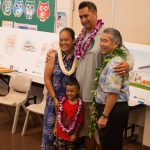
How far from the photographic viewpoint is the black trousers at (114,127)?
2.41 meters

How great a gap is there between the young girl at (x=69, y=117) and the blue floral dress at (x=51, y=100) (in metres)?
0.08

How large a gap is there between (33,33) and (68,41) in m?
2.26

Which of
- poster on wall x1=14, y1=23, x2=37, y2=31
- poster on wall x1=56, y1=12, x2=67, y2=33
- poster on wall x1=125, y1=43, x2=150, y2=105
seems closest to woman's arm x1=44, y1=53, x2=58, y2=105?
poster on wall x1=125, y1=43, x2=150, y2=105

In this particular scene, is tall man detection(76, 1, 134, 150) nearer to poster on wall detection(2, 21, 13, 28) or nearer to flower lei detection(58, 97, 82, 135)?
flower lei detection(58, 97, 82, 135)

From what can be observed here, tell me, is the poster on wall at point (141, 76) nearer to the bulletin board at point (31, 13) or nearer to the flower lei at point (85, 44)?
the flower lei at point (85, 44)

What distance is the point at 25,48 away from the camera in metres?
5.02

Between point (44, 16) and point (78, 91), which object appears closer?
point (78, 91)

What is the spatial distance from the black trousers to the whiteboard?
7.64 feet

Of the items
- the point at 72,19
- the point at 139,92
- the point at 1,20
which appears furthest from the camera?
the point at 1,20

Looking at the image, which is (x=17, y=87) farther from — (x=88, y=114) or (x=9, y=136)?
(x=88, y=114)

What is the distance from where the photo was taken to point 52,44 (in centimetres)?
468

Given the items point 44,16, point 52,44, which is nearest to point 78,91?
point 52,44

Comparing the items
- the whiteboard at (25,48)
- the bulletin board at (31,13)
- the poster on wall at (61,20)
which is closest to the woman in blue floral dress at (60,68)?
the whiteboard at (25,48)

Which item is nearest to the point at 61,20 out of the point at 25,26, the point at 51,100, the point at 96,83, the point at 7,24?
the point at 25,26
